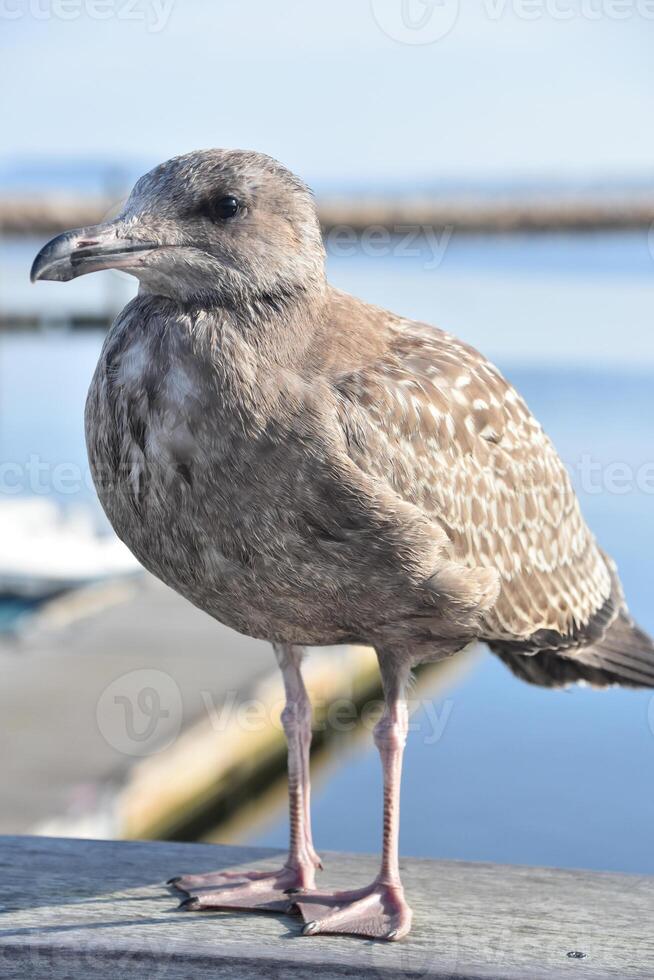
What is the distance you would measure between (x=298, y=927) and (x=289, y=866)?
36cm

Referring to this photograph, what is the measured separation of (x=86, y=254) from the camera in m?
3.32

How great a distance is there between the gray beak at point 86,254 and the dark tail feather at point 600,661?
6.50 feet

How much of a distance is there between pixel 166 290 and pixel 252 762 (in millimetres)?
15831

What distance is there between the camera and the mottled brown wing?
12.0 feet

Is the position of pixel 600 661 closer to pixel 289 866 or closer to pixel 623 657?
pixel 623 657

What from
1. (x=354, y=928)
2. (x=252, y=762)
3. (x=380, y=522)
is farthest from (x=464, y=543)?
(x=252, y=762)

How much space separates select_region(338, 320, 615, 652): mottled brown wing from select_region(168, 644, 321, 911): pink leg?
26.6 inches

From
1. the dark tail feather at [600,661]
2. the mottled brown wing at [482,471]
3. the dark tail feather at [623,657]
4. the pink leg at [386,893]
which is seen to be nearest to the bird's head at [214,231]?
the mottled brown wing at [482,471]

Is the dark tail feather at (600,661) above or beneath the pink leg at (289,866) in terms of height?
above

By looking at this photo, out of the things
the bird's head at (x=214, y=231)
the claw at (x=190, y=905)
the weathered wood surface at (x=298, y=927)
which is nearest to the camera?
the bird's head at (x=214, y=231)

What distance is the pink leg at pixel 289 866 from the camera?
3.98 metres

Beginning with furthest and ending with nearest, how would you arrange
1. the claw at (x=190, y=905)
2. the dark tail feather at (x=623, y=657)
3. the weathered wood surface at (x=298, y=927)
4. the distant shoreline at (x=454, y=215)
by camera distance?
the distant shoreline at (x=454, y=215) < the dark tail feather at (x=623, y=657) < the claw at (x=190, y=905) < the weathered wood surface at (x=298, y=927)

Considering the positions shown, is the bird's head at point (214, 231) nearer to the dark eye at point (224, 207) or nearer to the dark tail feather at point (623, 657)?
the dark eye at point (224, 207)

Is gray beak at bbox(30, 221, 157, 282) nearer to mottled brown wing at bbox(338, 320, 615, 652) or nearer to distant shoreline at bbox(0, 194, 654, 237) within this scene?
mottled brown wing at bbox(338, 320, 615, 652)
